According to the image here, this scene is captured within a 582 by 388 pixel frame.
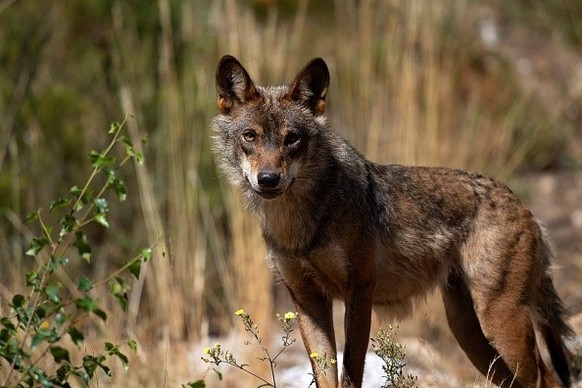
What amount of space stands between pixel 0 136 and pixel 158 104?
73.5 inches

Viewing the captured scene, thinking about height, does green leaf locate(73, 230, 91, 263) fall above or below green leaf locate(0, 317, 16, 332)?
above

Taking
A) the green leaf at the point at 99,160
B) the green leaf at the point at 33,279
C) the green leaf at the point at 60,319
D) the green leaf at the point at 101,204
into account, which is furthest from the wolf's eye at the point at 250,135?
the green leaf at the point at 60,319

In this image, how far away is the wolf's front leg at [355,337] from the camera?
5.29 m

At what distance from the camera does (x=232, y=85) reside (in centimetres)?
559

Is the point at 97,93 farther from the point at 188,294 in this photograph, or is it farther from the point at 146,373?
the point at 146,373

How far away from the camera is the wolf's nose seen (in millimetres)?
4965

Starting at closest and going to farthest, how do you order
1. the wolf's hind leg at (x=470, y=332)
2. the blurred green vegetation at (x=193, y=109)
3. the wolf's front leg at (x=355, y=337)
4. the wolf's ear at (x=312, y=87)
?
1. the wolf's front leg at (x=355, y=337)
2. the wolf's ear at (x=312, y=87)
3. the wolf's hind leg at (x=470, y=332)
4. the blurred green vegetation at (x=193, y=109)

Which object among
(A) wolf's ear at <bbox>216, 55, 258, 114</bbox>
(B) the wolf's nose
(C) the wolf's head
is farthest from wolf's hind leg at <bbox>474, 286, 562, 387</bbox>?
(A) wolf's ear at <bbox>216, 55, 258, 114</bbox>

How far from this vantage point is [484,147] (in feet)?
33.0

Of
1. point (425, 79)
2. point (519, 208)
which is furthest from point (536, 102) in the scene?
point (519, 208)

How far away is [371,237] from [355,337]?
0.54 metres

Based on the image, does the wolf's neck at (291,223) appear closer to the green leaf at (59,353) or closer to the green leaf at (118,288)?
the green leaf at (118,288)

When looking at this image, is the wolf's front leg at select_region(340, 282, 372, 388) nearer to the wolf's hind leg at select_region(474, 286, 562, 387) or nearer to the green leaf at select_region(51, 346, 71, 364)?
the wolf's hind leg at select_region(474, 286, 562, 387)

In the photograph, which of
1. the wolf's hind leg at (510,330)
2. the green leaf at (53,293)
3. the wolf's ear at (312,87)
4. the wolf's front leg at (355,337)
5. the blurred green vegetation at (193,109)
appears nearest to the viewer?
the green leaf at (53,293)
